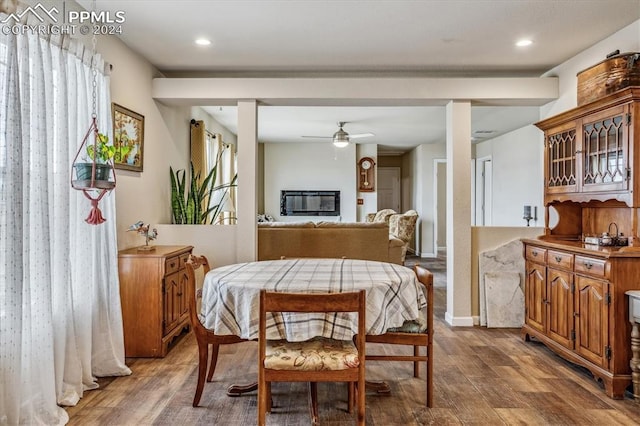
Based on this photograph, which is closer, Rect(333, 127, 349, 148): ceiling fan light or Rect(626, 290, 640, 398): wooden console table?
Rect(626, 290, 640, 398): wooden console table

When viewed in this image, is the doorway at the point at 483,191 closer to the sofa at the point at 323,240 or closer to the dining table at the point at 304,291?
the sofa at the point at 323,240

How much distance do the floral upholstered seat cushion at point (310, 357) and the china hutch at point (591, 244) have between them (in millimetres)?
1798

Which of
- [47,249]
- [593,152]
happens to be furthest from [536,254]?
[47,249]

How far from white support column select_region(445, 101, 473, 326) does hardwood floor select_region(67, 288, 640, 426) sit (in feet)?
2.72

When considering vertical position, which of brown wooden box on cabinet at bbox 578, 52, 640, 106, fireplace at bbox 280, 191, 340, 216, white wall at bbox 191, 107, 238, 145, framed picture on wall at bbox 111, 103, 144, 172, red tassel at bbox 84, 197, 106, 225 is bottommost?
red tassel at bbox 84, 197, 106, 225

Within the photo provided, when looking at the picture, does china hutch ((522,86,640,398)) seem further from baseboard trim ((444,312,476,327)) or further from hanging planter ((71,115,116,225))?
hanging planter ((71,115,116,225))

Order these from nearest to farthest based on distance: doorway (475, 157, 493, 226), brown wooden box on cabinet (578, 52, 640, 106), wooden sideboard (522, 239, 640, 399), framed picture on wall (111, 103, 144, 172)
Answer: wooden sideboard (522, 239, 640, 399) → brown wooden box on cabinet (578, 52, 640, 106) → framed picture on wall (111, 103, 144, 172) → doorway (475, 157, 493, 226)

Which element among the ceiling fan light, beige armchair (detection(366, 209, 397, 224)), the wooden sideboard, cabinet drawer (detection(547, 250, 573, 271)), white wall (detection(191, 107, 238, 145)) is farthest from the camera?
beige armchair (detection(366, 209, 397, 224))

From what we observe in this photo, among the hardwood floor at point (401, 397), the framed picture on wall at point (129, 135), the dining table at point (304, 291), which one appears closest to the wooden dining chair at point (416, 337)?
the dining table at point (304, 291)

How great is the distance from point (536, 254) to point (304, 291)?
241 centimetres

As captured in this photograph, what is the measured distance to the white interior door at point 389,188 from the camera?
A: 1103 centimetres

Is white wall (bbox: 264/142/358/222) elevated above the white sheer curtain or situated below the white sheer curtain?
above

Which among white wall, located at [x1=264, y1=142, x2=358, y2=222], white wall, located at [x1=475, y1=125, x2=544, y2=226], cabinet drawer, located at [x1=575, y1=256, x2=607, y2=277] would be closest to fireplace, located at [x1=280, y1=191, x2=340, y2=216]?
white wall, located at [x1=264, y1=142, x2=358, y2=222]

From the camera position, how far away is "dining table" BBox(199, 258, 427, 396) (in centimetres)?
205
